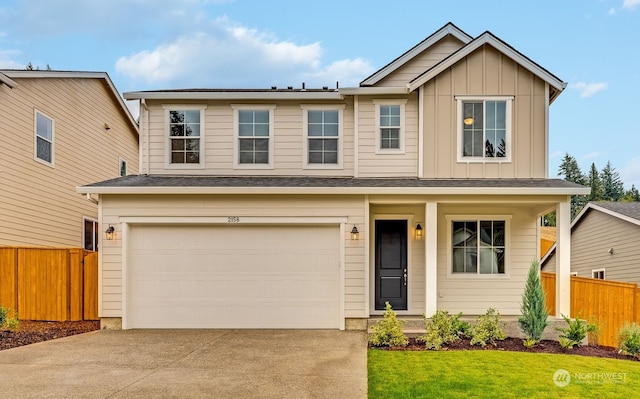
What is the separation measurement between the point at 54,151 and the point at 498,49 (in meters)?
11.7

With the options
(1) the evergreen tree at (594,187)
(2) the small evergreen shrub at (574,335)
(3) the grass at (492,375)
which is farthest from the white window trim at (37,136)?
(1) the evergreen tree at (594,187)

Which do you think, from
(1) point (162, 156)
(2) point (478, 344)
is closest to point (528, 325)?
(2) point (478, 344)

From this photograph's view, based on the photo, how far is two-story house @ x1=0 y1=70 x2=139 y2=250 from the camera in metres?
12.8

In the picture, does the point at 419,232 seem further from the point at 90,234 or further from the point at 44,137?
the point at 90,234

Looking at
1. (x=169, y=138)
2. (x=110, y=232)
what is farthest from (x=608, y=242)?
(x=110, y=232)

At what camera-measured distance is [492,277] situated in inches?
459

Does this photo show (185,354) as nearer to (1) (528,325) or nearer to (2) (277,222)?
(2) (277,222)

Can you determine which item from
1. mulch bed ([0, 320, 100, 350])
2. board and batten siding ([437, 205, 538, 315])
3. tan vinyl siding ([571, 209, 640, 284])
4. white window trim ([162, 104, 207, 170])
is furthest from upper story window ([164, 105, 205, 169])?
tan vinyl siding ([571, 209, 640, 284])

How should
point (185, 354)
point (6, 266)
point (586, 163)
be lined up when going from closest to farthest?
point (185, 354) → point (6, 266) → point (586, 163)

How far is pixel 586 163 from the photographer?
220ft

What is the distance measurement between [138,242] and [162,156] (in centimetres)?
231

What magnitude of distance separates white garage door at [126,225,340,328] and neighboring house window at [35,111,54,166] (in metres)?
5.14

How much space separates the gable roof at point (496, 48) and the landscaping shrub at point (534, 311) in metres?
4.40

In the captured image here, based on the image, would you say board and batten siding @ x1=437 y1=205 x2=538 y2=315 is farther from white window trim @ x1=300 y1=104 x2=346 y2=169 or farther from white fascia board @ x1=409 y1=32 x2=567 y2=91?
white fascia board @ x1=409 y1=32 x2=567 y2=91
